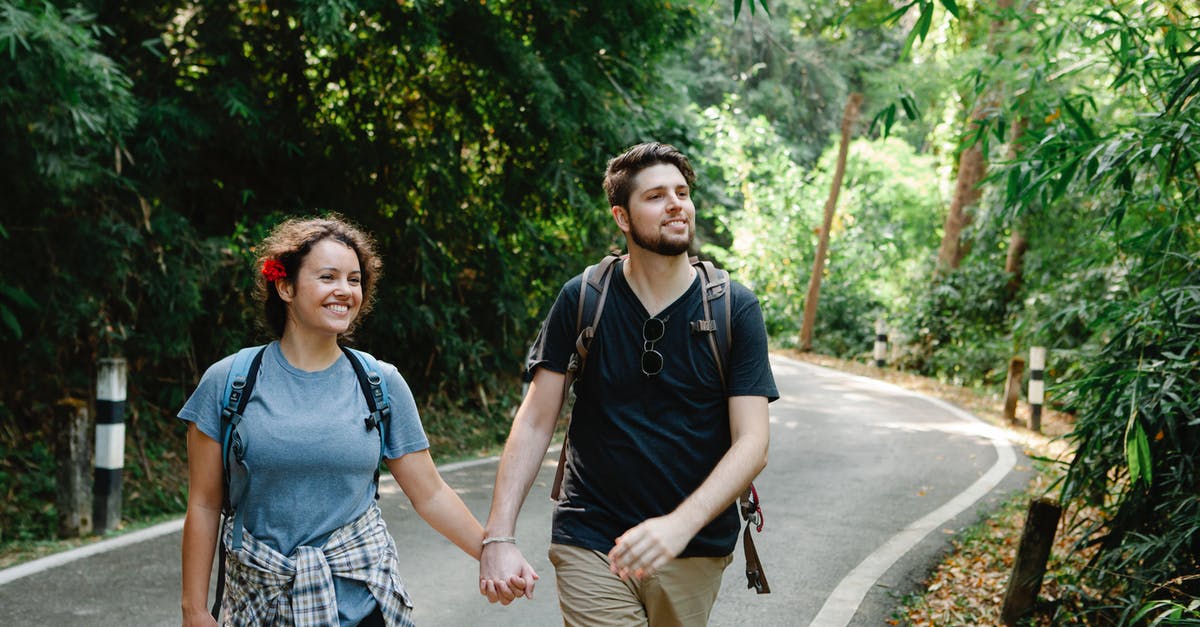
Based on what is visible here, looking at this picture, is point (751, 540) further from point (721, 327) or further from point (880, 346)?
point (880, 346)

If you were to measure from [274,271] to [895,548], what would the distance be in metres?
5.61

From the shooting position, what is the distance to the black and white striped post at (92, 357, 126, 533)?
695 cm

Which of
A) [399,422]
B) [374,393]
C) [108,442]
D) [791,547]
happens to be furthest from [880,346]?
[374,393]

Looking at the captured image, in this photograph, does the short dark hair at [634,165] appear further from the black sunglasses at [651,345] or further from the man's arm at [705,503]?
the man's arm at [705,503]

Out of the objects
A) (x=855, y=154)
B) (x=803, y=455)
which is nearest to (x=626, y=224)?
(x=803, y=455)

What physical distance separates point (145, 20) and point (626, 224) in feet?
23.8

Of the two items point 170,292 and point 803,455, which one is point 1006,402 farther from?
point 170,292

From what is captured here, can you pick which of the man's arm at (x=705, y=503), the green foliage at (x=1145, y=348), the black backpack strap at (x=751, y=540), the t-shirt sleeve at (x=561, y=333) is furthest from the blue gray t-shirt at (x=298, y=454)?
the green foliage at (x=1145, y=348)

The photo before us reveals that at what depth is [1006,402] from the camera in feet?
48.5

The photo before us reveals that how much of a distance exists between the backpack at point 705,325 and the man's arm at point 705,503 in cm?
13

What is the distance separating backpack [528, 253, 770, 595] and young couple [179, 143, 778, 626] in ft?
0.08

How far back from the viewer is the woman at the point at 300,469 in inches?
111

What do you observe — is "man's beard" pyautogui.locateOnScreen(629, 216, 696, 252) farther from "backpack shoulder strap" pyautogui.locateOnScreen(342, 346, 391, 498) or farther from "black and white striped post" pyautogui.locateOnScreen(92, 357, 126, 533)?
"black and white striped post" pyautogui.locateOnScreen(92, 357, 126, 533)

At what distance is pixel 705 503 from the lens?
9.62ft
